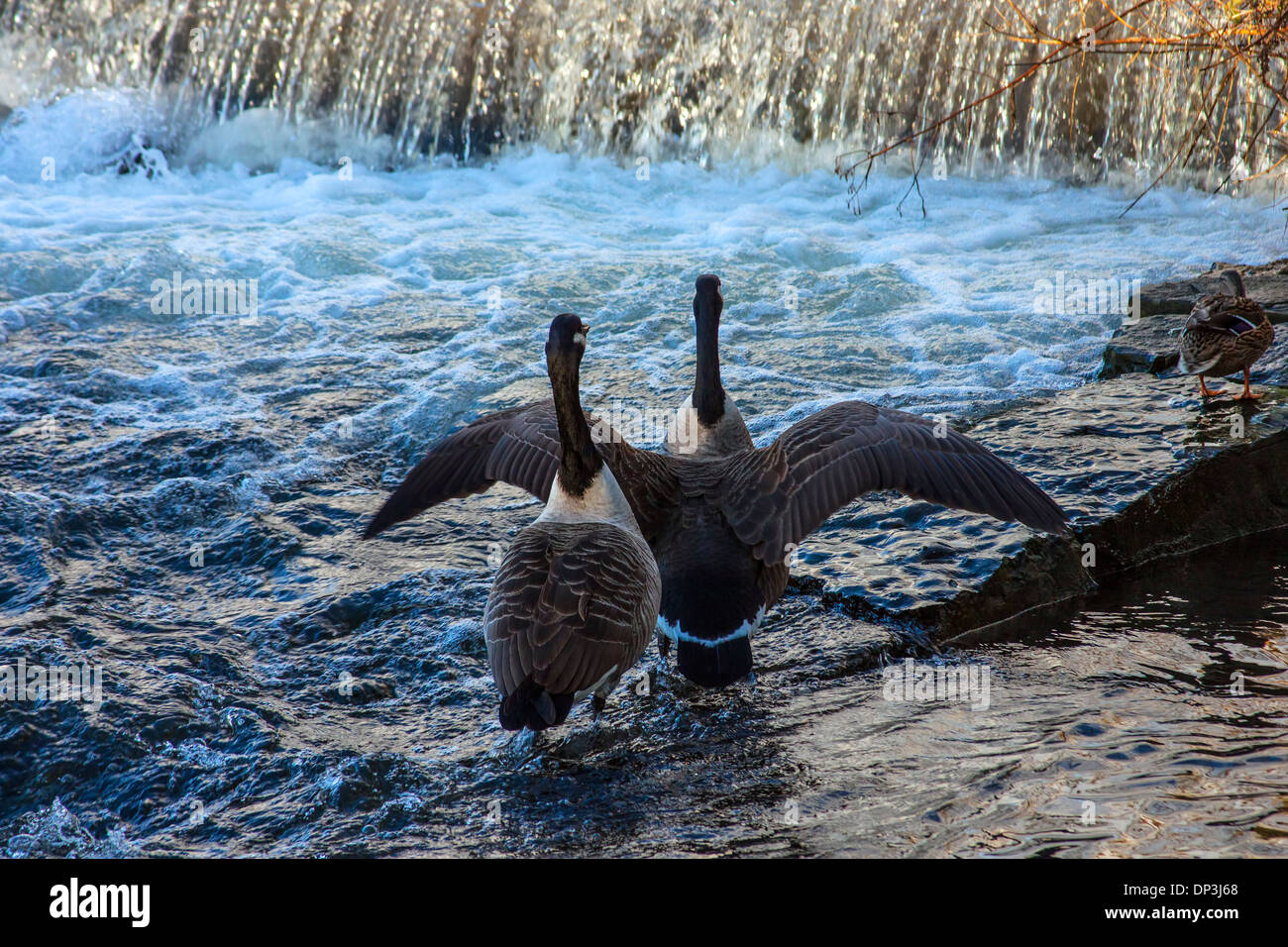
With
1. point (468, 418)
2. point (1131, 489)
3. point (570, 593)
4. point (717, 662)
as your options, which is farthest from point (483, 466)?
point (1131, 489)

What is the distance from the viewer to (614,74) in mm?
17406

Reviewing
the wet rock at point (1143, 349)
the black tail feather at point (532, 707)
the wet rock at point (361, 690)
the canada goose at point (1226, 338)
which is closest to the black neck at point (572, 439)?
the black tail feather at point (532, 707)

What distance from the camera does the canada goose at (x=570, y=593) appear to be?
13.0 ft

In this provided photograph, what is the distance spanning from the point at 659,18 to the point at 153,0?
9.23m

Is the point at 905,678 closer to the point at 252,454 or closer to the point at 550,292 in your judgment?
the point at 252,454

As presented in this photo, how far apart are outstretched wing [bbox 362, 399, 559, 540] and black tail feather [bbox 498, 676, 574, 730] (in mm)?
1821

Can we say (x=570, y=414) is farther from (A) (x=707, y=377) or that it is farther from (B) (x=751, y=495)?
(A) (x=707, y=377)

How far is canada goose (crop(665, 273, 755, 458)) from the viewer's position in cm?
608

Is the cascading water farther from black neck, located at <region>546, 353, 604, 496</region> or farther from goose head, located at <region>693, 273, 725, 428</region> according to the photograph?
black neck, located at <region>546, 353, 604, 496</region>

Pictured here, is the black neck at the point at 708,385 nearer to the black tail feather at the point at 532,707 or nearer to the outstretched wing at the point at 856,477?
the outstretched wing at the point at 856,477

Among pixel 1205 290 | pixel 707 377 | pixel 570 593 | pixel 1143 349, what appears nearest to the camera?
pixel 570 593

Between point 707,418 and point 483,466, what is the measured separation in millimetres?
1394

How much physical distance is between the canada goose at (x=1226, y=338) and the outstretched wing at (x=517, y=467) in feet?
13.0

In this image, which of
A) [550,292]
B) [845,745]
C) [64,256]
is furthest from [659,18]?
[845,745]
